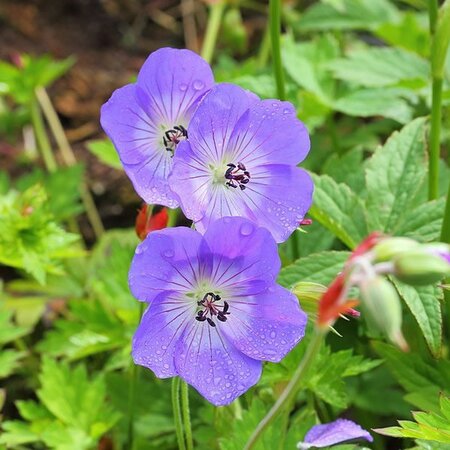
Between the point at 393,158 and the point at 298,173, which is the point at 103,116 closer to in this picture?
the point at 298,173

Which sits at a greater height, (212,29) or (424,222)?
(212,29)

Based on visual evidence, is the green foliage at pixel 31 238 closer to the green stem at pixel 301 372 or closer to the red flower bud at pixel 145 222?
the red flower bud at pixel 145 222

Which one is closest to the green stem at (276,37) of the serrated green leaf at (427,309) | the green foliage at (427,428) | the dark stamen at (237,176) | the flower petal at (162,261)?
the dark stamen at (237,176)

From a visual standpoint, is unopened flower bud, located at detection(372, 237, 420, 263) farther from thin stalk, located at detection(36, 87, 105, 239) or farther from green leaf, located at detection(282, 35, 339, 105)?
thin stalk, located at detection(36, 87, 105, 239)

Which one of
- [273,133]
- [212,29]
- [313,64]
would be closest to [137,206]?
[212,29]

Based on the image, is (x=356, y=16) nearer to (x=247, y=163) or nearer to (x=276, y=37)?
(x=276, y=37)

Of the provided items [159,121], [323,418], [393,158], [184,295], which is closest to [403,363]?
[323,418]
